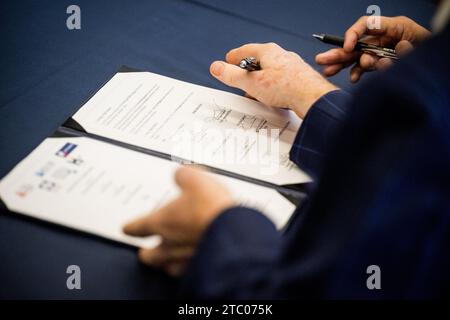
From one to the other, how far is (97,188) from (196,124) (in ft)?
0.74

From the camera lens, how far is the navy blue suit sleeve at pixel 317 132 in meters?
0.81

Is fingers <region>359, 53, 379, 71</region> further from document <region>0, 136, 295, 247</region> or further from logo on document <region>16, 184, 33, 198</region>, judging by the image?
logo on document <region>16, 184, 33, 198</region>

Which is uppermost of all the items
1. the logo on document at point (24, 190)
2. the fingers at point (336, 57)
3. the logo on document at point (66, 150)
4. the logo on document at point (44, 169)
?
the fingers at point (336, 57)

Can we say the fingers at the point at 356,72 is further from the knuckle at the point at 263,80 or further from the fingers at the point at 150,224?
the fingers at the point at 150,224

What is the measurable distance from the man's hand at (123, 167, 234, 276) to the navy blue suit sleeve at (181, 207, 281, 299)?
0.08 ft

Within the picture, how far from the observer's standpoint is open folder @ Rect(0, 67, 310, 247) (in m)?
0.70

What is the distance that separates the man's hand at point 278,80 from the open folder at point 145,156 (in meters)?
0.03

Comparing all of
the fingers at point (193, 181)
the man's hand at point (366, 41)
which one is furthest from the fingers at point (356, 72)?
the fingers at point (193, 181)

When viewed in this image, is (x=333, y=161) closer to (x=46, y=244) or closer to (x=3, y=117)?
(x=46, y=244)

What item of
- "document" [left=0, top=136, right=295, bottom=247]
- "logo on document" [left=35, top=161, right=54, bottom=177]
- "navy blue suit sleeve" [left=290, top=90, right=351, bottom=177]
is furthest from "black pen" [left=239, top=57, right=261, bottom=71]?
"logo on document" [left=35, top=161, right=54, bottom=177]

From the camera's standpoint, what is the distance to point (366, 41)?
1.08 meters

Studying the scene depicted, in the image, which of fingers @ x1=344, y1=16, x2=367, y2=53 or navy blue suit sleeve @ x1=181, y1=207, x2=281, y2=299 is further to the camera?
fingers @ x1=344, y1=16, x2=367, y2=53

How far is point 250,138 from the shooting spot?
866 mm

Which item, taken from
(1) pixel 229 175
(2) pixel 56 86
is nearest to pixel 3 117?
(2) pixel 56 86
